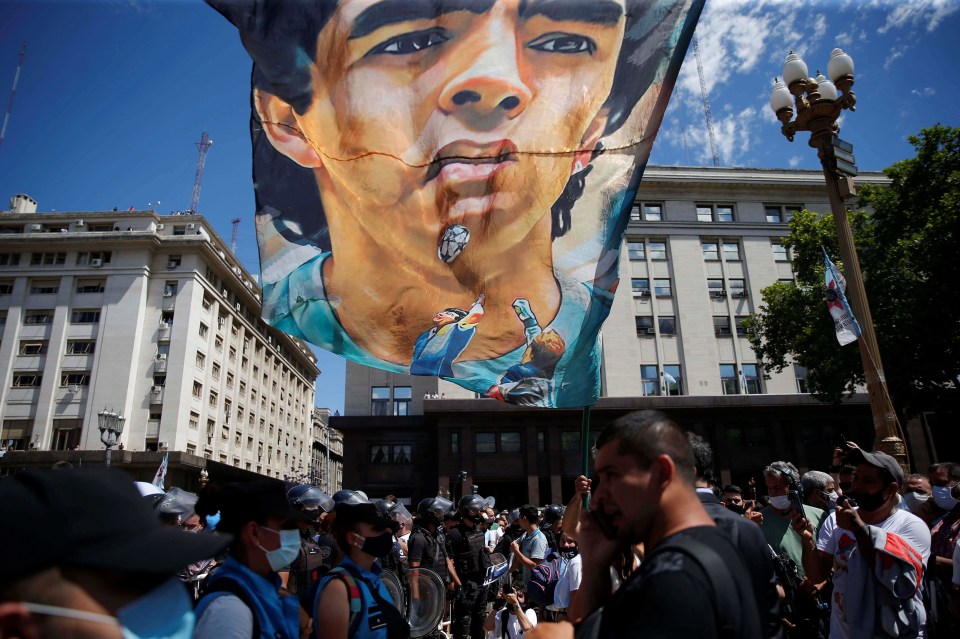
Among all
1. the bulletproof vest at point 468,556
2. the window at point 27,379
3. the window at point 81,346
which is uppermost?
the window at point 81,346

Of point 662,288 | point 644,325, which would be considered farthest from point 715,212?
point 644,325

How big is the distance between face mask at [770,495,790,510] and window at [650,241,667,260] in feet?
130

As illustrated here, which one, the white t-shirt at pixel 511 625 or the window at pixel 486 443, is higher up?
the window at pixel 486 443

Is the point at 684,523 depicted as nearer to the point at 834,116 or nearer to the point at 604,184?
the point at 604,184

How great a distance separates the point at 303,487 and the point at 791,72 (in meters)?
10.3

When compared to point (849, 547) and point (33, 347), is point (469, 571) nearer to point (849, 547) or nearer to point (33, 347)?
point (849, 547)

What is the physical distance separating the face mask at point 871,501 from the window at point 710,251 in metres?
42.7

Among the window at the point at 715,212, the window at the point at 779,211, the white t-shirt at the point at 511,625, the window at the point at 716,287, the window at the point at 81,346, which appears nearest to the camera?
the white t-shirt at the point at 511,625

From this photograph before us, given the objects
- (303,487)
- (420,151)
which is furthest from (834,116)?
(303,487)

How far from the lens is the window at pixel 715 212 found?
45.4 m

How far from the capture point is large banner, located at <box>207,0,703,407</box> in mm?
5445

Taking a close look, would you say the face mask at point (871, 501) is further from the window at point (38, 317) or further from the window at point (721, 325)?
the window at point (38, 317)

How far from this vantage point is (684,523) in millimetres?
1860

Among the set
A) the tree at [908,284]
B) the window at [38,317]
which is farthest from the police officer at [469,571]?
the window at [38,317]
